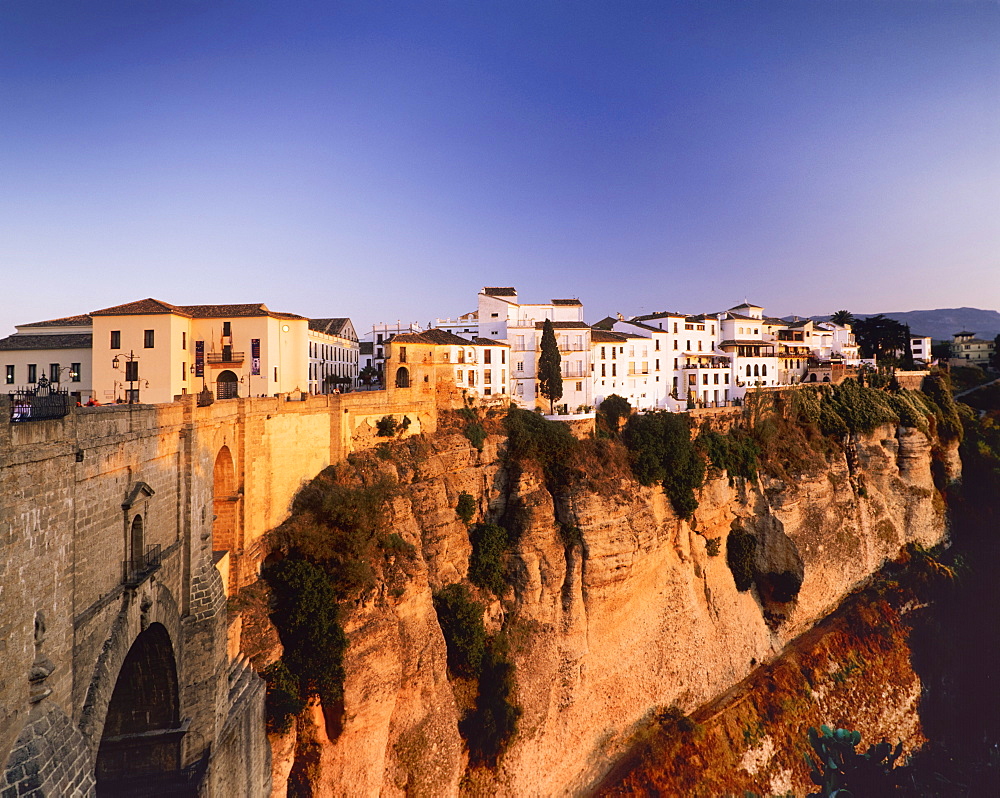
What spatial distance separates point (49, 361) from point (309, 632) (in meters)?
13.0

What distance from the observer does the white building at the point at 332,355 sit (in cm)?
2566

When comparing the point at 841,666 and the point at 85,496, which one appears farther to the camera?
the point at 841,666

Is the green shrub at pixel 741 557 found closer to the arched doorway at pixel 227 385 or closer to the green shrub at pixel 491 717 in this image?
the green shrub at pixel 491 717

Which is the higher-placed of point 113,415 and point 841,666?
point 113,415

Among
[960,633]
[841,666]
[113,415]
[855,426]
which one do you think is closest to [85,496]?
[113,415]

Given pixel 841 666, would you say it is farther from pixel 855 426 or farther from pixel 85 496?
pixel 85 496

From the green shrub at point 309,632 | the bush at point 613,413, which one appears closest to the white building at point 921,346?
the bush at point 613,413

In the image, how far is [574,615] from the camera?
65.6ft

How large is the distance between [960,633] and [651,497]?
2103 centimetres

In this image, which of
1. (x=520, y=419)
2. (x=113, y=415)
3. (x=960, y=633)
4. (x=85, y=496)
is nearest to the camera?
(x=85, y=496)

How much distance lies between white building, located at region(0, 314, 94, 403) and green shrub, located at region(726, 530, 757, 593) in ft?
84.9

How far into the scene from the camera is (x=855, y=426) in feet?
102

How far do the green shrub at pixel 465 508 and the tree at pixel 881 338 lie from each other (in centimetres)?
4186

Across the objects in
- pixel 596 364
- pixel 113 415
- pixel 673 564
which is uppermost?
pixel 596 364
